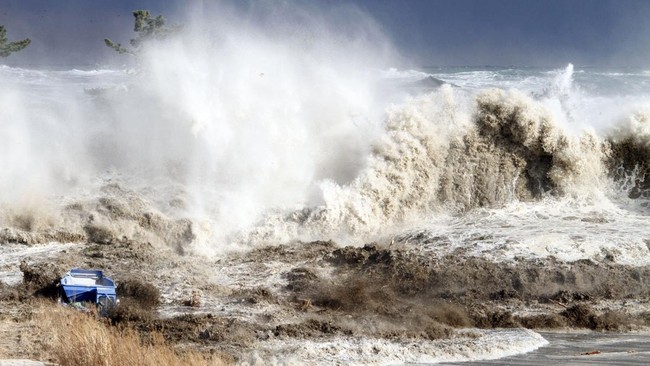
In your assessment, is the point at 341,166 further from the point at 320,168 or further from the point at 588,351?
the point at 588,351

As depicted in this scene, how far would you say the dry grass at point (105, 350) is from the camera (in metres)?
8.44

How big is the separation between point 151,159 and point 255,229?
12.3 feet

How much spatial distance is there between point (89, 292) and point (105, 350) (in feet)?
10.9

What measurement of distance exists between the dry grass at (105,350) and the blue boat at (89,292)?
5.27 ft

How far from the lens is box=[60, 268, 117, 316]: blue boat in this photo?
37.8ft

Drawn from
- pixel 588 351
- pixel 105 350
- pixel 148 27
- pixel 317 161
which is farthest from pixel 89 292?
pixel 148 27

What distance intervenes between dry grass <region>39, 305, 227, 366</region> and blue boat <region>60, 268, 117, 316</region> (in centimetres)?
161

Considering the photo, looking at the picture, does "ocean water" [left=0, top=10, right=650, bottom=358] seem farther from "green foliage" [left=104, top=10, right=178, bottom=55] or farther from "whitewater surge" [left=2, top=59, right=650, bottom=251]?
"green foliage" [left=104, top=10, right=178, bottom=55]

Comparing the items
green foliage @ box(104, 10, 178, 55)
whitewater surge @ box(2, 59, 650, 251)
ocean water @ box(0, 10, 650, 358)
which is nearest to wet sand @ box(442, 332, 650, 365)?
ocean water @ box(0, 10, 650, 358)

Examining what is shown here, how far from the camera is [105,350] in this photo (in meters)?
8.45

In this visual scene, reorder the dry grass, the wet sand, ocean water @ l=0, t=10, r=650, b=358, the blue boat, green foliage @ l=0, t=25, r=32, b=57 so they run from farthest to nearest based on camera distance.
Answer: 1. green foliage @ l=0, t=25, r=32, b=57
2. ocean water @ l=0, t=10, r=650, b=358
3. the blue boat
4. the wet sand
5. the dry grass

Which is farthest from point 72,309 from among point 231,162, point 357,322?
point 231,162

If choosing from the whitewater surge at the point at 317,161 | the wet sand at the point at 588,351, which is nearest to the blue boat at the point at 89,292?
the whitewater surge at the point at 317,161

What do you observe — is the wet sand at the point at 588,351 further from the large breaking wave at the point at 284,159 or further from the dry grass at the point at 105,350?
the large breaking wave at the point at 284,159
